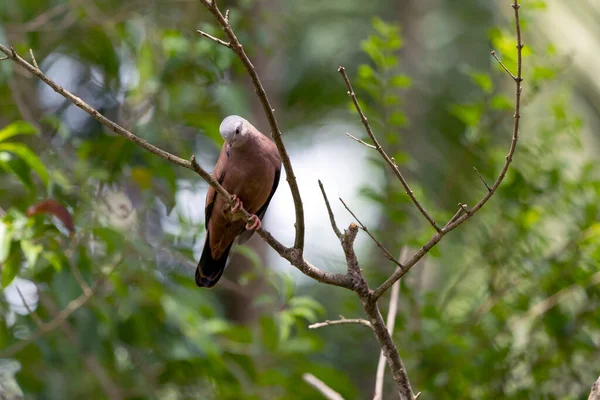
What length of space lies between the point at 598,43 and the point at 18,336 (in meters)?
4.94

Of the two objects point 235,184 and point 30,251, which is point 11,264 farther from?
point 235,184

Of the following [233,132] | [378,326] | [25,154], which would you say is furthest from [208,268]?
[378,326]

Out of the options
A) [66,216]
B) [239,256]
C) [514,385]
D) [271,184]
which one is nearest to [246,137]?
[271,184]

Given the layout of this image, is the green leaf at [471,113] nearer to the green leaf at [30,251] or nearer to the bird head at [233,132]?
the bird head at [233,132]

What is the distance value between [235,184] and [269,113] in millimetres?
1506

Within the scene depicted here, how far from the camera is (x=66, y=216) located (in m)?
3.29

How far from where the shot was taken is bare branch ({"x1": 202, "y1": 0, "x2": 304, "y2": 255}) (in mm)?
2047

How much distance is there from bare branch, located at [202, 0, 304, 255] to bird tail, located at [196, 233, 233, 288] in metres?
1.43

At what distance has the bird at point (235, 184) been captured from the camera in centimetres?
356

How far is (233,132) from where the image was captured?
3.53 meters

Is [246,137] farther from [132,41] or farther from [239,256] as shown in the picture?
[239,256]

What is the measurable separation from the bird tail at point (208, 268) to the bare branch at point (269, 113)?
143 cm

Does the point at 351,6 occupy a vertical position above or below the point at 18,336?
above

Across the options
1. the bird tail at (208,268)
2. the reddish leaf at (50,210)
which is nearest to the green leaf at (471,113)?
the bird tail at (208,268)
